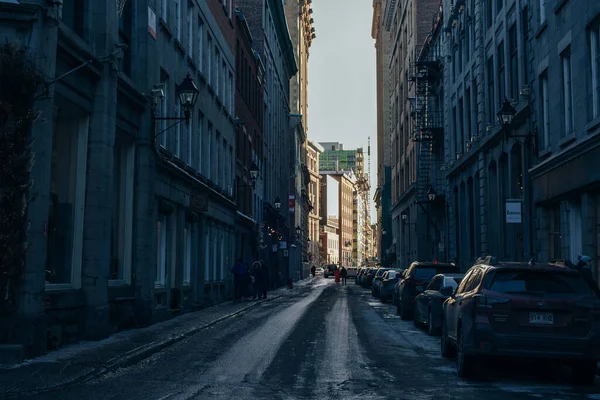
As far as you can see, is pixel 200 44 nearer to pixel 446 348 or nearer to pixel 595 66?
pixel 595 66

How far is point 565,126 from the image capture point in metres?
21.1

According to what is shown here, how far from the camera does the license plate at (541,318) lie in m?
10.3

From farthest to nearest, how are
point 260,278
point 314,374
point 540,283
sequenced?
1. point 260,278
2. point 314,374
3. point 540,283

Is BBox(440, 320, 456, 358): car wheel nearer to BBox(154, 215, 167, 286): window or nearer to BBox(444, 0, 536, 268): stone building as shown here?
BBox(444, 0, 536, 268): stone building

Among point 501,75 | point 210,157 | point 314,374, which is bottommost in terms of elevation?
point 314,374

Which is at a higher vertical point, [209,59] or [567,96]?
[209,59]

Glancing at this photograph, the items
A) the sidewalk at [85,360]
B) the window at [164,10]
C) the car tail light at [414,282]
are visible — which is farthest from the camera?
the car tail light at [414,282]

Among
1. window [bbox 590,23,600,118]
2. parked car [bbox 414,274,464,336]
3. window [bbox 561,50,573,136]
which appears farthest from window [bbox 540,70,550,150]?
parked car [bbox 414,274,464,336]

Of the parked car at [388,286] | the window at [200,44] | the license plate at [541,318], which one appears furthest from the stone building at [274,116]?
the license plate at [541,318]

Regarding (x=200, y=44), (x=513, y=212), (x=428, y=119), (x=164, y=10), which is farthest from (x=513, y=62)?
(x=428, y=119)

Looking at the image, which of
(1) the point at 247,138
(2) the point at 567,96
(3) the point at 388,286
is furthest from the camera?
(1) the point at 247,138

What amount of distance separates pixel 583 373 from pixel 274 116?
55178 millimetres

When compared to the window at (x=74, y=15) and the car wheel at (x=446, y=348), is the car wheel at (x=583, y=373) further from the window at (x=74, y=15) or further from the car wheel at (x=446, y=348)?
the window at (x=74, y=15)

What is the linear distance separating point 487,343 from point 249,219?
3290 centimetres
